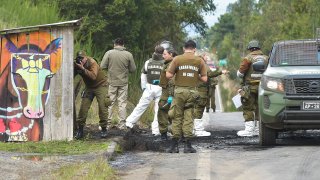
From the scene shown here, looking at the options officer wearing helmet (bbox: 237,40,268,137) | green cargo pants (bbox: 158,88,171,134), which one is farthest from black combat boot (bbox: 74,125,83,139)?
officer wearing helmet (bbox: 237,40,268,137)

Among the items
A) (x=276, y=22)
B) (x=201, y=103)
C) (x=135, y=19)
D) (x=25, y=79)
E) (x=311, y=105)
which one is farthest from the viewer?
(x=276, y=22)

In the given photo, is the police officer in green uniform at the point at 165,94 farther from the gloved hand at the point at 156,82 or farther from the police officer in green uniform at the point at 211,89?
the police officer in green uniform at the point at 211,89

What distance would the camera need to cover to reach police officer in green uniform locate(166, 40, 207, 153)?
11.0 metres

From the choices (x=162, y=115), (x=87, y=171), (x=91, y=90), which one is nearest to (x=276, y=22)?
(x=162, y=115)

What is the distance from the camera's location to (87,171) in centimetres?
853

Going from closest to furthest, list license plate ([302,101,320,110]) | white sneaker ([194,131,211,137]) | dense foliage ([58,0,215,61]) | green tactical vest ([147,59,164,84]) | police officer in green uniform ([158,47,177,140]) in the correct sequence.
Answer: license plate ([302,101,320,110])
police officer in green uniform ([158,47,177,140])
green tactical vest ([147,59,164,84])
white sneaker ([194,131,211,137])
dense foliage ([58,0,215,61])

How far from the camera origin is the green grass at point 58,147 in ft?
35.5

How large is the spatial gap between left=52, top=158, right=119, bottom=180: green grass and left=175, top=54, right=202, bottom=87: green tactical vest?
8.14ft

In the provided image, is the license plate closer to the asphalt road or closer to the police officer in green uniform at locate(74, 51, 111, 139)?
the asphalt road

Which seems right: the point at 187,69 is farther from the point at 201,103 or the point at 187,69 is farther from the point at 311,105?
the point at 201,103

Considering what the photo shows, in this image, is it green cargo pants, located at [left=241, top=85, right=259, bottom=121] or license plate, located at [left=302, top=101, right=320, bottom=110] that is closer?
license plate, located at [left=302, top=101, right=320, bottom=110]

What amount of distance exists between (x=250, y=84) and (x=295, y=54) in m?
1.57

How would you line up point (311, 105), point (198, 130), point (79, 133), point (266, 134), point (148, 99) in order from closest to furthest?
point (311, 105)
point (266, 134)
point (79, 133)
point (148, 99)
point (198, 130)

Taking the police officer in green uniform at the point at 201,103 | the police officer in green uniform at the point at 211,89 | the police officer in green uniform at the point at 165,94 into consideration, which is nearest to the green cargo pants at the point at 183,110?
the police officer in green uniform at the point at 165,94
